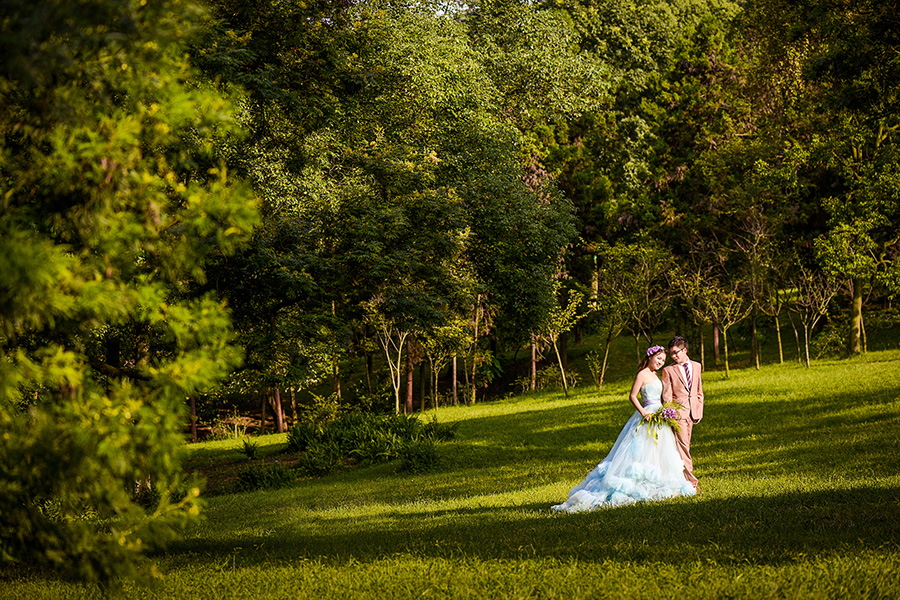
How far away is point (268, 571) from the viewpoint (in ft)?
23.3

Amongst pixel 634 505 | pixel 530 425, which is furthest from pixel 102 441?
pixel 530 425

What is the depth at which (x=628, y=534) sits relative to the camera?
7.69m

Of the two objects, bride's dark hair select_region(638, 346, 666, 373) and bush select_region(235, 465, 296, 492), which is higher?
bride's dark hair select_region(638, 346, 666, 373)

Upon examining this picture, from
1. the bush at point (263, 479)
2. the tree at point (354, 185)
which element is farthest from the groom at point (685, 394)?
the bush at point (263, 479)

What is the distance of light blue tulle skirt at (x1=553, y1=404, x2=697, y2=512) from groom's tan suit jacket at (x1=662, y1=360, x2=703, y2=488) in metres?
0.21

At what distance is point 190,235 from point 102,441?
119 cm

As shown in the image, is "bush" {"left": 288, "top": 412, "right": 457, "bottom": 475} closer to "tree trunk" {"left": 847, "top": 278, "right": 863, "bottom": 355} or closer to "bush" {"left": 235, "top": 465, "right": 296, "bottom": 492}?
"bush" {"left": 235, "top": 465, "right": 296, "bottom": 492}

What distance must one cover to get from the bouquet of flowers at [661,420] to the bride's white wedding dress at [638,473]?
0.04 meters

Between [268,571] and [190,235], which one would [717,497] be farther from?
[190,235]

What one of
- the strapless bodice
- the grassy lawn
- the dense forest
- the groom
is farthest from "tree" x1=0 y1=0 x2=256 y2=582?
the groom

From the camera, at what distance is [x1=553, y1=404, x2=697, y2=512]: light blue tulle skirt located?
987cm

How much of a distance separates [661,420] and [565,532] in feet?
9.17

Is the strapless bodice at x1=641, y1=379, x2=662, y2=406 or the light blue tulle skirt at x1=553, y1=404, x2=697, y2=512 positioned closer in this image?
the light blue tulle skirt at x1=553, y1=404, x2=697, y2=512

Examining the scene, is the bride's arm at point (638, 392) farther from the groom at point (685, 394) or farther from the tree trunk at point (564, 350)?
the tree trunk at point (564, 350)
